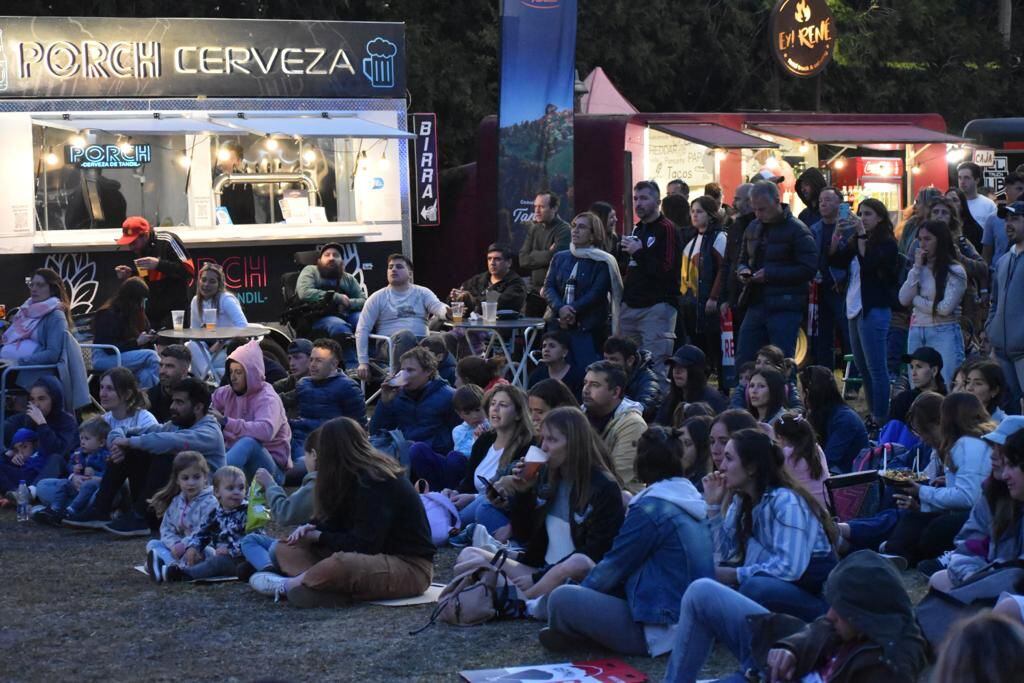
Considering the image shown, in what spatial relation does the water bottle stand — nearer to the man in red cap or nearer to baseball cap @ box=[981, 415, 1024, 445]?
the man in red cap

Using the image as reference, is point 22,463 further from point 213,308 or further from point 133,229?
point 133,229

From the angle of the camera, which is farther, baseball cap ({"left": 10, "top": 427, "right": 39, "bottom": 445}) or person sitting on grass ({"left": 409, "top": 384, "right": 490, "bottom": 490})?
baseball cap ({"left": 10, "top": 427, "right": 39, "bottom": 445})

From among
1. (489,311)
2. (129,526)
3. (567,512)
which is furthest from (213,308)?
(567,512)

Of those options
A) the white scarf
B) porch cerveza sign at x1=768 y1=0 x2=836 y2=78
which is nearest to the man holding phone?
the white scarf

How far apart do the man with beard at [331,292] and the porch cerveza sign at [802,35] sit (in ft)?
36.2

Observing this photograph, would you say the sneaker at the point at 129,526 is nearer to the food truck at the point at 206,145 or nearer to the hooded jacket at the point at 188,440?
the hooded jacket at the point at 188,440

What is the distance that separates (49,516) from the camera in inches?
359

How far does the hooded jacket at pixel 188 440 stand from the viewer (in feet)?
28.1

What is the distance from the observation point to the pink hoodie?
30.6 feet

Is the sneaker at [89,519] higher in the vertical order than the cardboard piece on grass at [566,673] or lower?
higher

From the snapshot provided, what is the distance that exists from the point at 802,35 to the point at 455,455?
15475 millimetres

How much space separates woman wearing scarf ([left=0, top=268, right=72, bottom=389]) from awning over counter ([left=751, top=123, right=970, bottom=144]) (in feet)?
35.4

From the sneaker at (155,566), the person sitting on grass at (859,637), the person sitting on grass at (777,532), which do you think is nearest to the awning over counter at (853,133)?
the sneaker at (155,566)

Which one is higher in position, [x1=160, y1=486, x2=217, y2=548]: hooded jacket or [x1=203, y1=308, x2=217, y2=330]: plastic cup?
[x1=203, y1=308, x2=217, y2=330]: plastic cup
